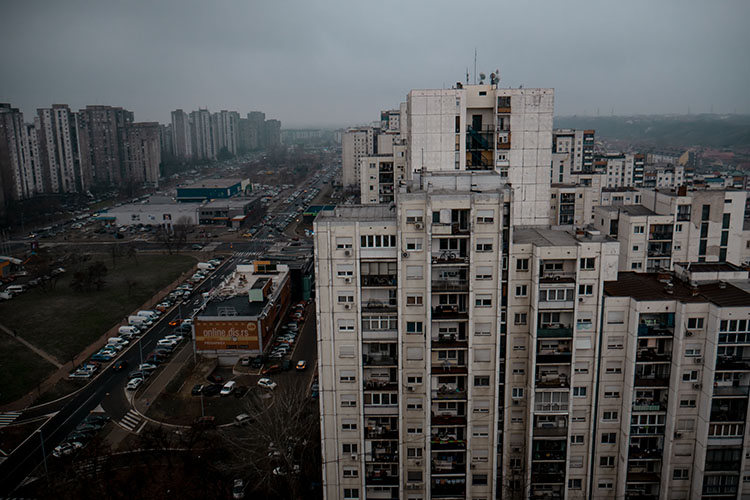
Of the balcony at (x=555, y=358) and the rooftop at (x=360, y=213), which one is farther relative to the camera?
the balcony at (x=555, y=358)

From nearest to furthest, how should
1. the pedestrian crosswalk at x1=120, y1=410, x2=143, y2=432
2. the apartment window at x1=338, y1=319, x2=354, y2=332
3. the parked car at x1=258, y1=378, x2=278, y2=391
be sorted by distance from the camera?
the apartment window at x1=338, y1=319, x2=354, y2=332 → the pedestrian crosswalk at x1=120, y1=410, x2=143, y2=432 → the parked car at x1=258, y1=378, x2=278, y2=391

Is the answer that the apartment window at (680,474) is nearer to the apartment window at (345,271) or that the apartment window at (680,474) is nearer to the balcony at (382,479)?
the balcony at (382,479)

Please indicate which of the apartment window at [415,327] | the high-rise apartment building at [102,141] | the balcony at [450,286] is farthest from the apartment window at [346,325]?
the high-rise apartment building at [102,141]

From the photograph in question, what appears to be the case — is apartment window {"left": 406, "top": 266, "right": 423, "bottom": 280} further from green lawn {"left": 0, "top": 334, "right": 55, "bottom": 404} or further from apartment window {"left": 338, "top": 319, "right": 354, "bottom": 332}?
green lawn {"left": 0, "top": 334, "right": 55, "bottom": 404}

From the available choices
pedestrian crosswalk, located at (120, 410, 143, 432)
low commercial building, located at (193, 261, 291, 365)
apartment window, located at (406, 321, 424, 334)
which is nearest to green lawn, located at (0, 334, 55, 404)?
pedestrian crosswalk, located at (120, 410, 143, 432)

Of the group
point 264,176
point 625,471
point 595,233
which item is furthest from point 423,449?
point 264,176

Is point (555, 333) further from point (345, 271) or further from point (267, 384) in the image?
point (267, 384)

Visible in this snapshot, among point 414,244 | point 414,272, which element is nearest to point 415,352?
point 414,272
